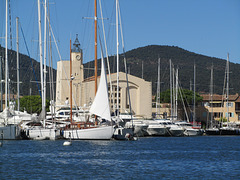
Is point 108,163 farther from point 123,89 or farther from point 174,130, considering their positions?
point 123,89

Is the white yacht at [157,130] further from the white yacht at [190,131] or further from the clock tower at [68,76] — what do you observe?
the clock tower at [68,76]

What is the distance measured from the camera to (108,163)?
3256 centimetres

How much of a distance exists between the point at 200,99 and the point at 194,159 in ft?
247

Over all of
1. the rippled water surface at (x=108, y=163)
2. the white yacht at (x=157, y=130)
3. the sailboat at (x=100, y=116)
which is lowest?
the rippled water surface at (x=108, y=163)

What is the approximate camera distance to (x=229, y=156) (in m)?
38.9

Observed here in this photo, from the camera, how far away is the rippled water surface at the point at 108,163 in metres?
27.6

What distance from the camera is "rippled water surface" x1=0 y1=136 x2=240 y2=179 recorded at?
27.6 meters

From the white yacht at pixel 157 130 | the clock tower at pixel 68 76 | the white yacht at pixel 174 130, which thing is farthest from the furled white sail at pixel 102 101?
the clock tower at pixel 68 76

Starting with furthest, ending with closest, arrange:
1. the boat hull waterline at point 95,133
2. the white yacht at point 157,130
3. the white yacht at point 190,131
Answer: the white yacht at point 190,131 < the white yacht at point 157,130 < the boat hull waterline at point 95,133

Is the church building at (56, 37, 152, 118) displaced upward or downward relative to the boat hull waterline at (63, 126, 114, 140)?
upward

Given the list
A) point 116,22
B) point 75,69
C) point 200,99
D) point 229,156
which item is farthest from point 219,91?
point 229,156

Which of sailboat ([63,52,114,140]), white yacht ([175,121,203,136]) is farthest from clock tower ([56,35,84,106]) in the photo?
sailboat ([63,52,114,140])

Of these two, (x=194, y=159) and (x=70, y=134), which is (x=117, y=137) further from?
(x=194, y=159)

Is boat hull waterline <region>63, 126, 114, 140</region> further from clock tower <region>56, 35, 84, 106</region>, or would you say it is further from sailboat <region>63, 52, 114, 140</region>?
clock tower <region>56, 35, 84, 106</region>
